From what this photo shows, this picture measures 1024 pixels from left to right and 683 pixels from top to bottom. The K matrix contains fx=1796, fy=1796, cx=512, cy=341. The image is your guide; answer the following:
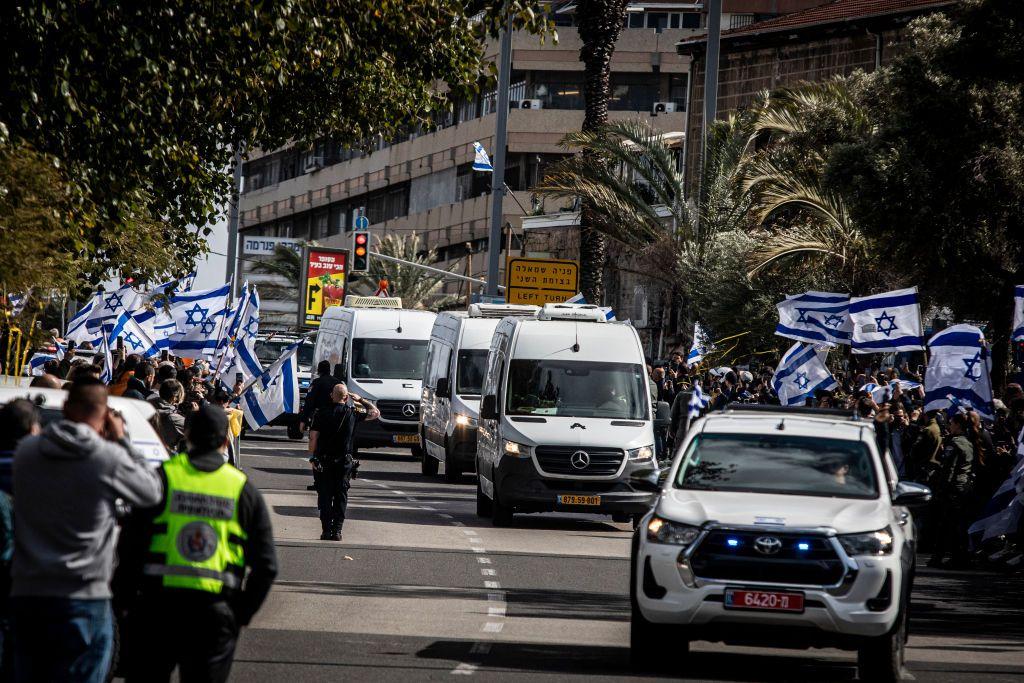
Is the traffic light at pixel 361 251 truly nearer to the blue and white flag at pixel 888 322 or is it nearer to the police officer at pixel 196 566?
the blue and white flag at pixel 888 322

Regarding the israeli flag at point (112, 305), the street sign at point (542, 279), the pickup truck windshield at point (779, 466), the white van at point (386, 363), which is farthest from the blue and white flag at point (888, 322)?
the pickup truck windshield at point (779, 466)

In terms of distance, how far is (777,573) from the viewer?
35.8ft

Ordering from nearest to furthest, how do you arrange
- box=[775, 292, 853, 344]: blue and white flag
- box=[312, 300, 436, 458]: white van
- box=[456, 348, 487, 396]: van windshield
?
box=[775, 292, 853, 344]: blue and white flag, box=[456, 348, 487, 396]: van windshield, box=[312, 300, 436, 458]: white van

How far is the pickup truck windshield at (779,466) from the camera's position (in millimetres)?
11812

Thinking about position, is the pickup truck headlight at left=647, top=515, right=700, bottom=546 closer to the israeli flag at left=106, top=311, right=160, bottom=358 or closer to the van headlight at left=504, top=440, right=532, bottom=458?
the van headlight at left=504, top=440, right=532, bottom=458

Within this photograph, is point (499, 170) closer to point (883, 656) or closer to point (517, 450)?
point (517, 450)

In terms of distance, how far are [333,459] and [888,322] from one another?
9204 mm

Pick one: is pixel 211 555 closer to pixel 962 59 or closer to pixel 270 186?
pixel 962 59

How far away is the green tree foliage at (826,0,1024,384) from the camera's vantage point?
24.5 metres

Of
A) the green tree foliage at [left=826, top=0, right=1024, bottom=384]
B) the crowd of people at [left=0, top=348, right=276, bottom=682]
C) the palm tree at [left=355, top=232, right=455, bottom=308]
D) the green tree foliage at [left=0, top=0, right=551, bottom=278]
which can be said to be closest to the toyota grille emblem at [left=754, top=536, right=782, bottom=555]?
the crowd of people at [left=0, top=348, right=276, bottom=682]

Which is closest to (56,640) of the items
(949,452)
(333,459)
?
(333,459)

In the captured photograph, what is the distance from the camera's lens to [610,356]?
2244 centimetres

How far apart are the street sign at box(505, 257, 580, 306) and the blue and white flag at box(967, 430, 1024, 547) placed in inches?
707

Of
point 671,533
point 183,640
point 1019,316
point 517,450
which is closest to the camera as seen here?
point 183,640
